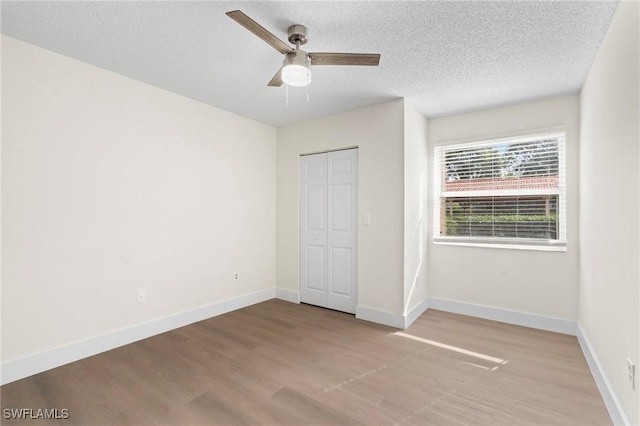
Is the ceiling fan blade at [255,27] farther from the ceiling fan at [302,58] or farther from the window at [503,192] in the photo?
the window at [503,192]

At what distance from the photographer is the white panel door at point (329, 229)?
390 cm

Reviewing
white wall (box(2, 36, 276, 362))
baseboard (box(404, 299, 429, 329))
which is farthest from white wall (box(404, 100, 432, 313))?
white wall (box(2, 36, 276, 362))

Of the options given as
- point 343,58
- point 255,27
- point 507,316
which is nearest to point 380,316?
point 507,316

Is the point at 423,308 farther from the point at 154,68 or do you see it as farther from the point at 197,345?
the point at 154,68

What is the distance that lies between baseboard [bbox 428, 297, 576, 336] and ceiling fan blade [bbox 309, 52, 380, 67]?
3215 millimetres

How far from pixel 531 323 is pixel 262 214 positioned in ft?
11.9

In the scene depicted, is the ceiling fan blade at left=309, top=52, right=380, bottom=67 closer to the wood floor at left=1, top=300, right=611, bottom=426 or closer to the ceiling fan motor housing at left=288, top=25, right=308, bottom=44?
the ceiling fan motor housing at left=288, top=25, right=308, bottom=44

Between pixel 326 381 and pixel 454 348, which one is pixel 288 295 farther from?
pixel 454 348

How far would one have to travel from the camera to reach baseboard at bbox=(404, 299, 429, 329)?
3.40 meters

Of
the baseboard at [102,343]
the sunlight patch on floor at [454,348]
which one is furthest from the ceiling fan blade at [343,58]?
the baseboard at [102,343]

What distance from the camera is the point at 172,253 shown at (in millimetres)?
3311

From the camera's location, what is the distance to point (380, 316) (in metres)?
3.52

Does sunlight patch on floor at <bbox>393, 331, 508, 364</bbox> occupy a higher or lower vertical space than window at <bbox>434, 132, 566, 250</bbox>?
lower

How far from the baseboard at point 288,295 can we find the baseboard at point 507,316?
1862 millimetres
